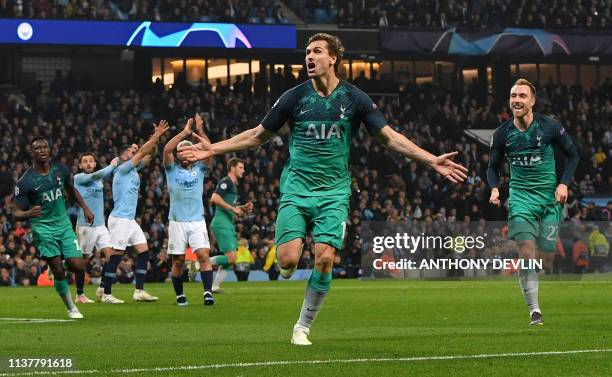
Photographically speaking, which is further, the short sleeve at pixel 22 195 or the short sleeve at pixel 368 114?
the short sleeve at pixel 22 195

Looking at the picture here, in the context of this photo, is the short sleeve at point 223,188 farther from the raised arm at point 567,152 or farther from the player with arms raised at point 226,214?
the raised arm at point 567,152

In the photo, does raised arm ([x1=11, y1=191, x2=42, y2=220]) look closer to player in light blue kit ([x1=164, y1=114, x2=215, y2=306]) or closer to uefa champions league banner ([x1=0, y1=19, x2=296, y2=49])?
player in light blue kit ([x1=164, y1=114, x2=215, y2=306])

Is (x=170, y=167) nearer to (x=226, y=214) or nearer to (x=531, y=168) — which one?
(x=226, y=214)

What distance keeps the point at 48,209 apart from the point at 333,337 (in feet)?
18.1

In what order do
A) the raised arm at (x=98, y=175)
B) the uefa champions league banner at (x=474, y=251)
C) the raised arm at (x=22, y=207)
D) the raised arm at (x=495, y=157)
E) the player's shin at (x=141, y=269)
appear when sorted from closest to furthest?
1. the raised arm at (x=495, y=157)
2. the raised arm at (x=22, y=207)
3. the raised arm at (x=98, y=175)
4. the player's shin at (x=141, y=269)
5. the uefa champions league banner at (x=474, y=251)

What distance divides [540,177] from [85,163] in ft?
28.7

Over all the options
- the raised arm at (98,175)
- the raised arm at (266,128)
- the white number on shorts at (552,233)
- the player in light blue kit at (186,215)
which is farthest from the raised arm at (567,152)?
the raised arm at (98,175)

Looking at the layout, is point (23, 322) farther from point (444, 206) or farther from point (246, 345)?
point (444, 206)

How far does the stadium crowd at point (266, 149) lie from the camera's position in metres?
35.7

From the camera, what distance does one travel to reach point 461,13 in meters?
52.9

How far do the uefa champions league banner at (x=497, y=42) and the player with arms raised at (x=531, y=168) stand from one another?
35.7m

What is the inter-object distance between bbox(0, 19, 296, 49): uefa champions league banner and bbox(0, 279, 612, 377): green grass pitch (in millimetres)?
24164

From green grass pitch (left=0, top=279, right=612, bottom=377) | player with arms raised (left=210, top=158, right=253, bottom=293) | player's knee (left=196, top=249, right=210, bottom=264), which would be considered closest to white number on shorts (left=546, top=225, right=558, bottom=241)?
green grass pitch (left=0, top=279, right=612, bottom=377)

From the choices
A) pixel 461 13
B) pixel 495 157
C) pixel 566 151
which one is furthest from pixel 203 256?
pixel 461 13
